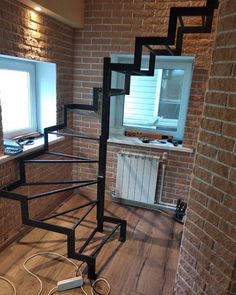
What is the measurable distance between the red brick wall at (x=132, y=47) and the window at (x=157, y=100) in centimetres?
23

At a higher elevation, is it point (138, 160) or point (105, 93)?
point (105, 93)

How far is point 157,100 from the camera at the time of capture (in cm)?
299

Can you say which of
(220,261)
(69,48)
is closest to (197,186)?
(220,261)

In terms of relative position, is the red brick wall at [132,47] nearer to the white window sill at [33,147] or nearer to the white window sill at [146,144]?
the white window sill at [146,144]

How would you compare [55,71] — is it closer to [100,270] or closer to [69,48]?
[69,48]

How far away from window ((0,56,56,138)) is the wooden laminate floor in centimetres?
111

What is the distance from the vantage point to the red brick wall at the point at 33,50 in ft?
6.13

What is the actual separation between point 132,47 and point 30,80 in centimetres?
117

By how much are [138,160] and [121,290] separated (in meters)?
1.36

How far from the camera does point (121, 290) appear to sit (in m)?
1.82

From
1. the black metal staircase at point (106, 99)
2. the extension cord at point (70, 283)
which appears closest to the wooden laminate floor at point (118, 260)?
the extension cord at point (70, 283)

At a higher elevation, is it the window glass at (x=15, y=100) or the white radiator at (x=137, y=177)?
the window glass at (x=15, y=100)

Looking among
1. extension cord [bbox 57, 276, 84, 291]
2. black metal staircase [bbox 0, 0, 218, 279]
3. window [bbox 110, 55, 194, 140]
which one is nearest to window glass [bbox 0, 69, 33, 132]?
black metal staircase [bbox 0, 0, 218, 279]

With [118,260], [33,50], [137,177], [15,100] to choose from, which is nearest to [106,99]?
[33,50]
